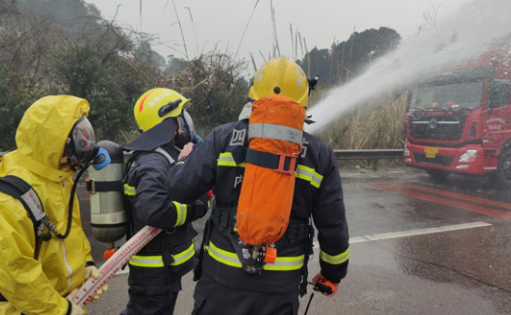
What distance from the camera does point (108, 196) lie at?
1994mm

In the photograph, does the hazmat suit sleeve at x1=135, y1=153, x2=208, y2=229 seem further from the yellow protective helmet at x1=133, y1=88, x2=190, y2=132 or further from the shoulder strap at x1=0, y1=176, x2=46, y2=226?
the shoulder strap at x1=0, y1=176, x2=46, y2=226

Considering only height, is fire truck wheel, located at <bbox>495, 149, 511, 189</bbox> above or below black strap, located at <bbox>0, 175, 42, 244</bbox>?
below

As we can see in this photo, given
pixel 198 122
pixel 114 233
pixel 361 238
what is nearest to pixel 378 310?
pixel 361 238

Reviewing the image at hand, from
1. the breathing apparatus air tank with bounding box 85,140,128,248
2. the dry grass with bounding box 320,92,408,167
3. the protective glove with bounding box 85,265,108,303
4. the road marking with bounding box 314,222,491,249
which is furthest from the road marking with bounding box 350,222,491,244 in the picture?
the dry grass with bounding box 320,92,408,167

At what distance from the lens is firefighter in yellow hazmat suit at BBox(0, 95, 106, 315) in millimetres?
1367

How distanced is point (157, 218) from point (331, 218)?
935mm

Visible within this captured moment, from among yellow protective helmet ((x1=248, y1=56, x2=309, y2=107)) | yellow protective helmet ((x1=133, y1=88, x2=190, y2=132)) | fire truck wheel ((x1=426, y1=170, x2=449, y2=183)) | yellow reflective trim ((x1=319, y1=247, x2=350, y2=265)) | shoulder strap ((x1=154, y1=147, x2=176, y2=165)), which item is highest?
yellow protective helmet ((x1=248, y1=56, x2=309, y2=107))

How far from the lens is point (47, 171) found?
1.56 metres

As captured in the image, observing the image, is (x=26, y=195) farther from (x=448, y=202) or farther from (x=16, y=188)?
(x=448, y=202)

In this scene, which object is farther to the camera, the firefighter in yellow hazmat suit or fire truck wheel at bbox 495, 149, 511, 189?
fire truck wheel at bbox 495, 149, 511, 189

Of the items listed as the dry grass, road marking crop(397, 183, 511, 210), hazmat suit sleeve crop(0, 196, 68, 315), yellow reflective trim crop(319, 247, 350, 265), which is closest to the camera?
hazmat suit sleeve crop(0, 196, 68, 315)

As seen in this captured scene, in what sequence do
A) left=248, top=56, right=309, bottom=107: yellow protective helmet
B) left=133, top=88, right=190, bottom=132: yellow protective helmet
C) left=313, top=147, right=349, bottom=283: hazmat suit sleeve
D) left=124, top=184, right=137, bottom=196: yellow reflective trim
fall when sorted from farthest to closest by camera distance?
left=133, top=88, right=190, bottom=132: yellow protective helmet → left=124, top=184, right=137, bottom=196: yellow reflective trim → left=313, top=147, right=349, bottom=283: hazmat suit sleeve → left=248, top=56, right=309, bottom=107: yellow protective helmet

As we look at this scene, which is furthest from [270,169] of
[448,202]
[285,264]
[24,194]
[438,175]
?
[438,175]

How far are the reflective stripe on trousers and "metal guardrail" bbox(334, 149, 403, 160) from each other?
6.93 metres
